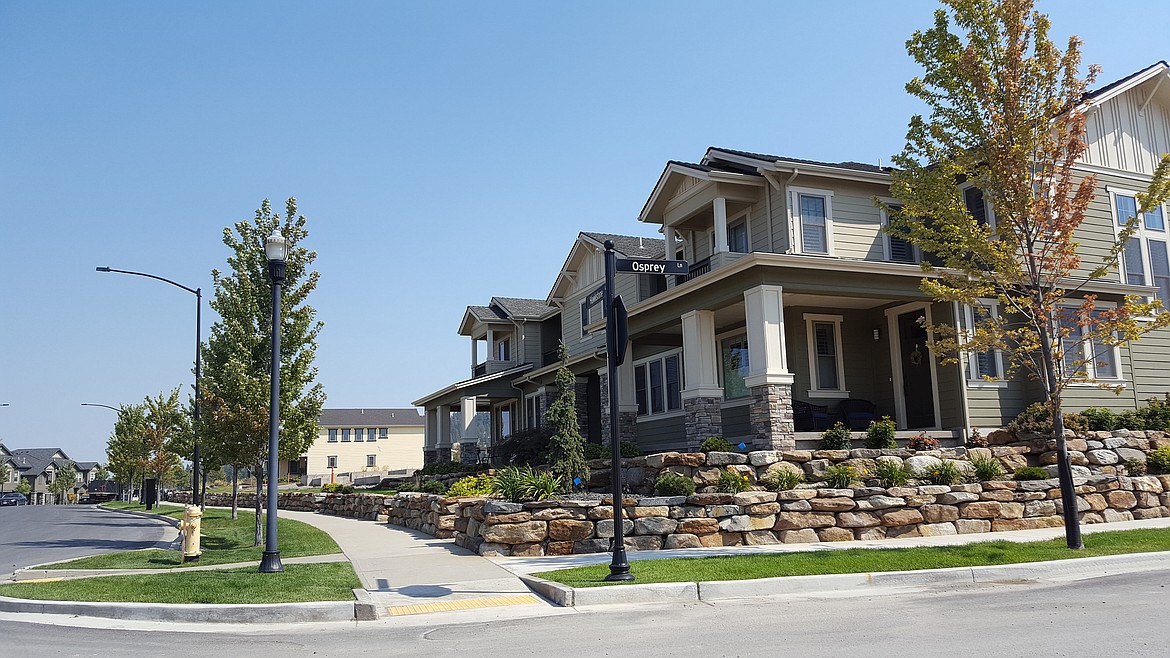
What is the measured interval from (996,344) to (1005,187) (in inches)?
92.1

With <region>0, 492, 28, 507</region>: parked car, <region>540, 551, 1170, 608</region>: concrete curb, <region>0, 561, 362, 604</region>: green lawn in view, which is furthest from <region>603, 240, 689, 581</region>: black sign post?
<region>0, 492, 28, 507</region>: parked car

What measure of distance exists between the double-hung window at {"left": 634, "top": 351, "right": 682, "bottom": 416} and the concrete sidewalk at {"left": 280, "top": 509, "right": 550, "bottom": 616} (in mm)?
9220

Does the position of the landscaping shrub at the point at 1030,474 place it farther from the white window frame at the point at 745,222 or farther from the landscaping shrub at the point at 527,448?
the landscaping shrub at the point at 527,448

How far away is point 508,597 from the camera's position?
970 centimetres

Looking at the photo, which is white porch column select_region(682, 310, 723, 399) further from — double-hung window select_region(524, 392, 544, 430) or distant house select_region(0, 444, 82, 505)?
distant house select_region(0, 444, 82, 505)

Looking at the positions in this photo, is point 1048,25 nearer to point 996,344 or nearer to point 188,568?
point 996,344

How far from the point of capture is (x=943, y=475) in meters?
14.9

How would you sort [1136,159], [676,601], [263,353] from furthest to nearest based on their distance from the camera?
[1136,159], [263,353], [676,601]

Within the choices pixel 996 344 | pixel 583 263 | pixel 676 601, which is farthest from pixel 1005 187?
pixel 583 263

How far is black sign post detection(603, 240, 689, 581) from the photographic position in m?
10.1

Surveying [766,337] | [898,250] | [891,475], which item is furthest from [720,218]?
[891,475]

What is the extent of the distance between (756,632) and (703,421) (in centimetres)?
1102

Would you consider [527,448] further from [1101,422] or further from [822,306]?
[1101,422]

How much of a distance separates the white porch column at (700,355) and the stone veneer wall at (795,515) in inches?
188
